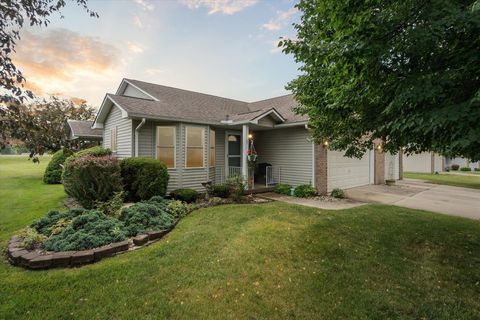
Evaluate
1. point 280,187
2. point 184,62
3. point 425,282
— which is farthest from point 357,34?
point 184,62

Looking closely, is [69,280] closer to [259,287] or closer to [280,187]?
[259,287]

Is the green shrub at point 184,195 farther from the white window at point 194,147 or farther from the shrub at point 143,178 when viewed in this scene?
the white window at point 194,147

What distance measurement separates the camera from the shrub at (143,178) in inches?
314

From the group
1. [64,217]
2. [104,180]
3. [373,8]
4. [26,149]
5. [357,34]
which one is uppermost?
[373,8]

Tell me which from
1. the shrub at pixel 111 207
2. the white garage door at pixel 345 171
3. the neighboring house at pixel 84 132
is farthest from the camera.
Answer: the neighboring house at pixel 84 132

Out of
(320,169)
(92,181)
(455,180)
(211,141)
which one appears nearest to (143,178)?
(92,181)

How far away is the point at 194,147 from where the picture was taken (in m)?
10.0

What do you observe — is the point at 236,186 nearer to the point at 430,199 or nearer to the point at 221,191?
the point at 221,191

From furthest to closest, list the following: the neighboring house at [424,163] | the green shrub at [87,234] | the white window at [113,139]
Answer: the neighboring house at [424,163], the white window at [113,139], the green shrub at [87,234]

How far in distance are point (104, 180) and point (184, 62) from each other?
9.93 metres

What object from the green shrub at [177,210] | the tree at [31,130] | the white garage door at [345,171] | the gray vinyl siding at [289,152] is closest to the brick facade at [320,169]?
the gray vinyl siding at [289,152]

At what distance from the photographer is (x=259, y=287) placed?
11.1 ft

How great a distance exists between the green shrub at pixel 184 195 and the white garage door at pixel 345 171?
6.37 meters

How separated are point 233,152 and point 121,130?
17.3ft
